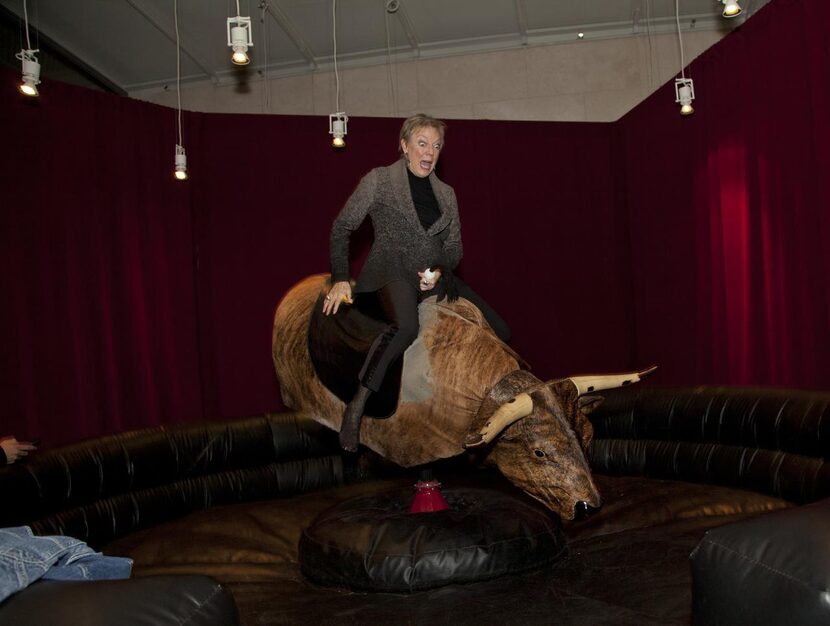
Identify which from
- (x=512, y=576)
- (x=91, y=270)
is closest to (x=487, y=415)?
(x=512, y=576)

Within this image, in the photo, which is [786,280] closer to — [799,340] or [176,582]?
[799,340]

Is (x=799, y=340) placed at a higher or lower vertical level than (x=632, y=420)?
higher

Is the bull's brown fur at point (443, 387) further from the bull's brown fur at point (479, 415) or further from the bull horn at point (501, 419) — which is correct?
the bull horn at point (501, 419)

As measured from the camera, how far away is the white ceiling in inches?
253

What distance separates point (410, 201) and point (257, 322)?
311 centimetres

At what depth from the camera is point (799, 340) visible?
4652 millimetres

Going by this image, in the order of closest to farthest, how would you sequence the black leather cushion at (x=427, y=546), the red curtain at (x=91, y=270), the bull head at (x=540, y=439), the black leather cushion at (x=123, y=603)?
the black leather cushion at (x=123, y=603), the bull head at (x=540, y=439), the black leather cushion at (x=427, y=546), the red curtain at (x=91, y=270)

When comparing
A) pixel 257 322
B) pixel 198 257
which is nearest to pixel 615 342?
pixel 257 322

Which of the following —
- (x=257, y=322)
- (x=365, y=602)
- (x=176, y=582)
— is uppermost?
(x=257, y=322)

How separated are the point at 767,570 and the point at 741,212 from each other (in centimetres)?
461

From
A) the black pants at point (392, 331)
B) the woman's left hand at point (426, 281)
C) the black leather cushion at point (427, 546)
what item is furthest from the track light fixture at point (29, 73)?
the black leather cushion at point (427, 546)

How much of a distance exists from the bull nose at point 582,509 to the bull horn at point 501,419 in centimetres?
43

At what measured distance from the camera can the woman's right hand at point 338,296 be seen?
3494 mm

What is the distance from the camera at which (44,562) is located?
1.30 m
